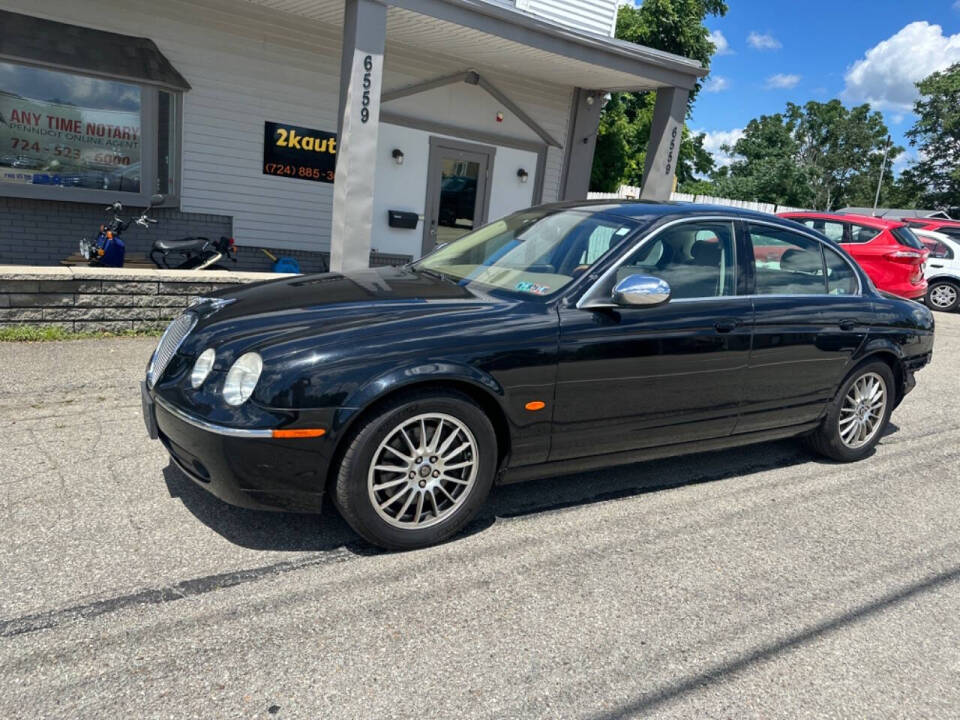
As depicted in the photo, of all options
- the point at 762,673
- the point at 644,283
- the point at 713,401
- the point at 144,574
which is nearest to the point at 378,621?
the point at 144,574

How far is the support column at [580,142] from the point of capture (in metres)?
12.5

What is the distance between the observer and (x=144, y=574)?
119 inches

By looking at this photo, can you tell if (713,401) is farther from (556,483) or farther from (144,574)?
(144,574)

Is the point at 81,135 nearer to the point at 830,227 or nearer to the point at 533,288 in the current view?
the point at 533,288

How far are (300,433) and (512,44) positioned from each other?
25.7 ft

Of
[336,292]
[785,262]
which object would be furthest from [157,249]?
[785,262]

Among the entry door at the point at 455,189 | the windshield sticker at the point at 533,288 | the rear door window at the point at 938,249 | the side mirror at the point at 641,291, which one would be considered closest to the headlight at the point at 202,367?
the windshield sticker at the point at 533,288

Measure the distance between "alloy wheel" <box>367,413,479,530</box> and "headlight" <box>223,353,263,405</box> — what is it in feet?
1.99

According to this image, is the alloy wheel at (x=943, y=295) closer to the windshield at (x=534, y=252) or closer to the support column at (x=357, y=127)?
the support column at (x=357, y=127)

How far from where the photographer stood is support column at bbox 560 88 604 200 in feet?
41.0

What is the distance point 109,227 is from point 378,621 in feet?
23.2

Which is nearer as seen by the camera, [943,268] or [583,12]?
[583,12]

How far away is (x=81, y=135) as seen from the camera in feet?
28.2

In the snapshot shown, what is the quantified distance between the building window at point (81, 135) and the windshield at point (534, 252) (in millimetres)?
5993
